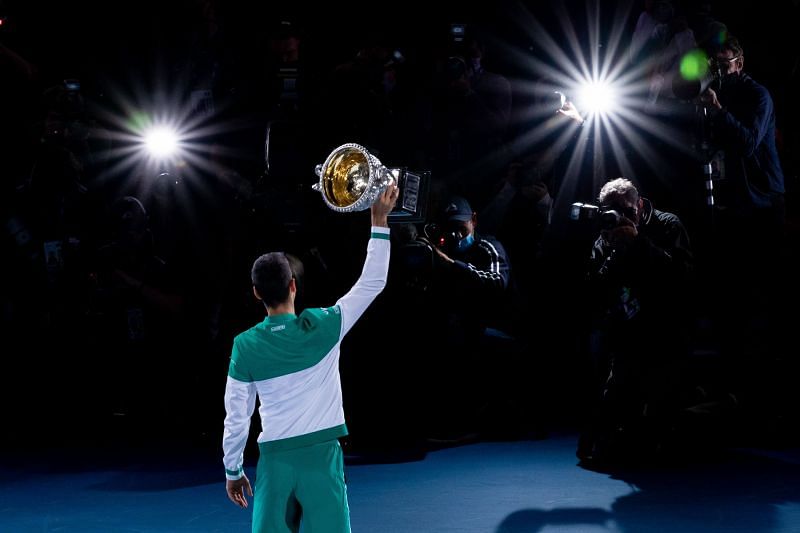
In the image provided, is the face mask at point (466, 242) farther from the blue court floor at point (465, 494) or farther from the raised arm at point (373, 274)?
the raised arm at point (373, 274)

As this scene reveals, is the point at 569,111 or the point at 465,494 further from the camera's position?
the point at 569,111

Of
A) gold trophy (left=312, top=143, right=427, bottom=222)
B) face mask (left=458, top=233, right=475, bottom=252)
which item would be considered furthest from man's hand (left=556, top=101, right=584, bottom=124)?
gold trophy (left=312, top=143, right=427, bottom=222)

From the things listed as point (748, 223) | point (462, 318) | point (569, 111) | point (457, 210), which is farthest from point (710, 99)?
point (462, 318)

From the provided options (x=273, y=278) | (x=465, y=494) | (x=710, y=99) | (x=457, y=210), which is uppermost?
(x=710, y=99)

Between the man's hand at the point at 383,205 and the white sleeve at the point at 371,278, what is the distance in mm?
36

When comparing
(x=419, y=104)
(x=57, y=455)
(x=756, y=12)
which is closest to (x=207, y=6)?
(x=419, y=104)

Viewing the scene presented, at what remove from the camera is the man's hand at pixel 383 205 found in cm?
397

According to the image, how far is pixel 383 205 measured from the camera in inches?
157

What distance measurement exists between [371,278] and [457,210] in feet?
13.0

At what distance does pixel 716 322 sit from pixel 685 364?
1.01 meters

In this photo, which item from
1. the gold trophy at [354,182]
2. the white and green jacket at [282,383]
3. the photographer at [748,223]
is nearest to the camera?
the white and green jacket at [282,383]

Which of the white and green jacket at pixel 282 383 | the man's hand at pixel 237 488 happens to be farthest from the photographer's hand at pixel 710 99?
the man's hand at pixel 237 488

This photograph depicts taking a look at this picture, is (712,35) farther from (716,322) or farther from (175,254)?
(175,254)

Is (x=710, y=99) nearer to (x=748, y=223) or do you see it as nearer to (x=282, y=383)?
(x=748, y=223)
